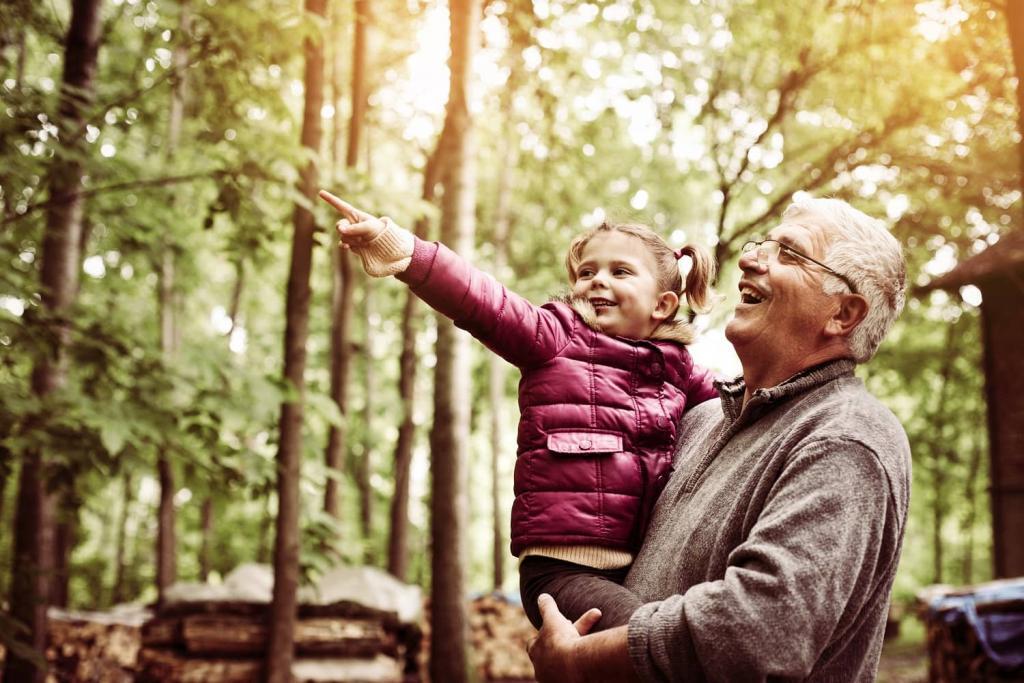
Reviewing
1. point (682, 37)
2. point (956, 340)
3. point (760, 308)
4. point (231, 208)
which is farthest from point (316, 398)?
point (956, 340)

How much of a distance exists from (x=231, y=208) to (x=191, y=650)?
170 inches

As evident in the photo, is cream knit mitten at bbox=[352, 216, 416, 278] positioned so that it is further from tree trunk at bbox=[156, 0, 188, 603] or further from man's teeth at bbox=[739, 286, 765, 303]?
tree trunk at bbox=[156, 0, 188, 603]

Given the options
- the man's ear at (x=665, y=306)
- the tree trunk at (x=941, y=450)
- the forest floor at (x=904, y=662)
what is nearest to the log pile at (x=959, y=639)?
the forest floor at (x=904, y=662)

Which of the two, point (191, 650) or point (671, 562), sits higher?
point (671, 562)

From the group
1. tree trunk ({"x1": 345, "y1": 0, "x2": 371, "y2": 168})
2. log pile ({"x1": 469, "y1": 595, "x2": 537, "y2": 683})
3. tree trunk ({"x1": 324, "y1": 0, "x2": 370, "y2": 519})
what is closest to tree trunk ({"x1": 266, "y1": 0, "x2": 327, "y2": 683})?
tree trunk ({"x1": 324, "y1": 0, "x2": 370, "y2": 519})

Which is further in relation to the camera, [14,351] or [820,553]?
[14,351]

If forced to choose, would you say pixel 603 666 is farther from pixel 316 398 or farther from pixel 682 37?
pixel 682 37

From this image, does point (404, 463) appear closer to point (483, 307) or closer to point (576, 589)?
point (483, 307)

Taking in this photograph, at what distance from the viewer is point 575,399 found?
8.48ft

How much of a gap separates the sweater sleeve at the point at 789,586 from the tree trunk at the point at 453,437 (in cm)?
593

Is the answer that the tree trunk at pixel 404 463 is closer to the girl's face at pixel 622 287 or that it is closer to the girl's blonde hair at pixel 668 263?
the girl's blonde hair at pixel 668 263

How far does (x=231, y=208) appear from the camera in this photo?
20.2 ft

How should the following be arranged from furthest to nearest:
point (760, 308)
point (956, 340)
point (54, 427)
A: point (956, 340), point (54, 427), point (760, 308)

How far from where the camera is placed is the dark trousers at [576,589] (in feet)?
7.10
